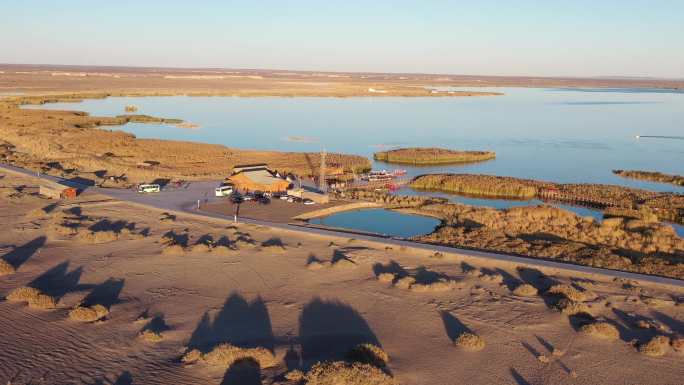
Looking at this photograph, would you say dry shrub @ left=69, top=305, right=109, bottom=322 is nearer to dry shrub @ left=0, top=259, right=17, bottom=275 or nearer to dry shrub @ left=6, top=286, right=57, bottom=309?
dry shrub @ left=6, top=286, right=57, bottom=309

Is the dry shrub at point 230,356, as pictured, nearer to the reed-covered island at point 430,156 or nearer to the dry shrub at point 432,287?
the dry shrub at point 432,287

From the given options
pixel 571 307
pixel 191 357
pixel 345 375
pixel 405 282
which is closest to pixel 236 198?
pixel 405 282

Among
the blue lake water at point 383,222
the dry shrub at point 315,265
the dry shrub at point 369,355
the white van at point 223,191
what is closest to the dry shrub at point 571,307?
the dry shrub at point 369,355

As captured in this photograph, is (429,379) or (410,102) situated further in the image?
(410,102)

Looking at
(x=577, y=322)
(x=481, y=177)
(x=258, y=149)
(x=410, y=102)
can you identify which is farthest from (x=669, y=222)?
(x=410, y=102)

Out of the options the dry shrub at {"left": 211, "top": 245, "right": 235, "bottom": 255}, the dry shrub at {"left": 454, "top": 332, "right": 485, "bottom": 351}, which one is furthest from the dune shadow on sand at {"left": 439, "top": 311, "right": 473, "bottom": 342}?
the dry shrub at {"left": 211, "top": 245, "right": 235, "bottom": 255}

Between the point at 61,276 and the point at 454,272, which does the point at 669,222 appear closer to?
the point at 454,272

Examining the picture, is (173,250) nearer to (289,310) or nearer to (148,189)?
(289,310)
